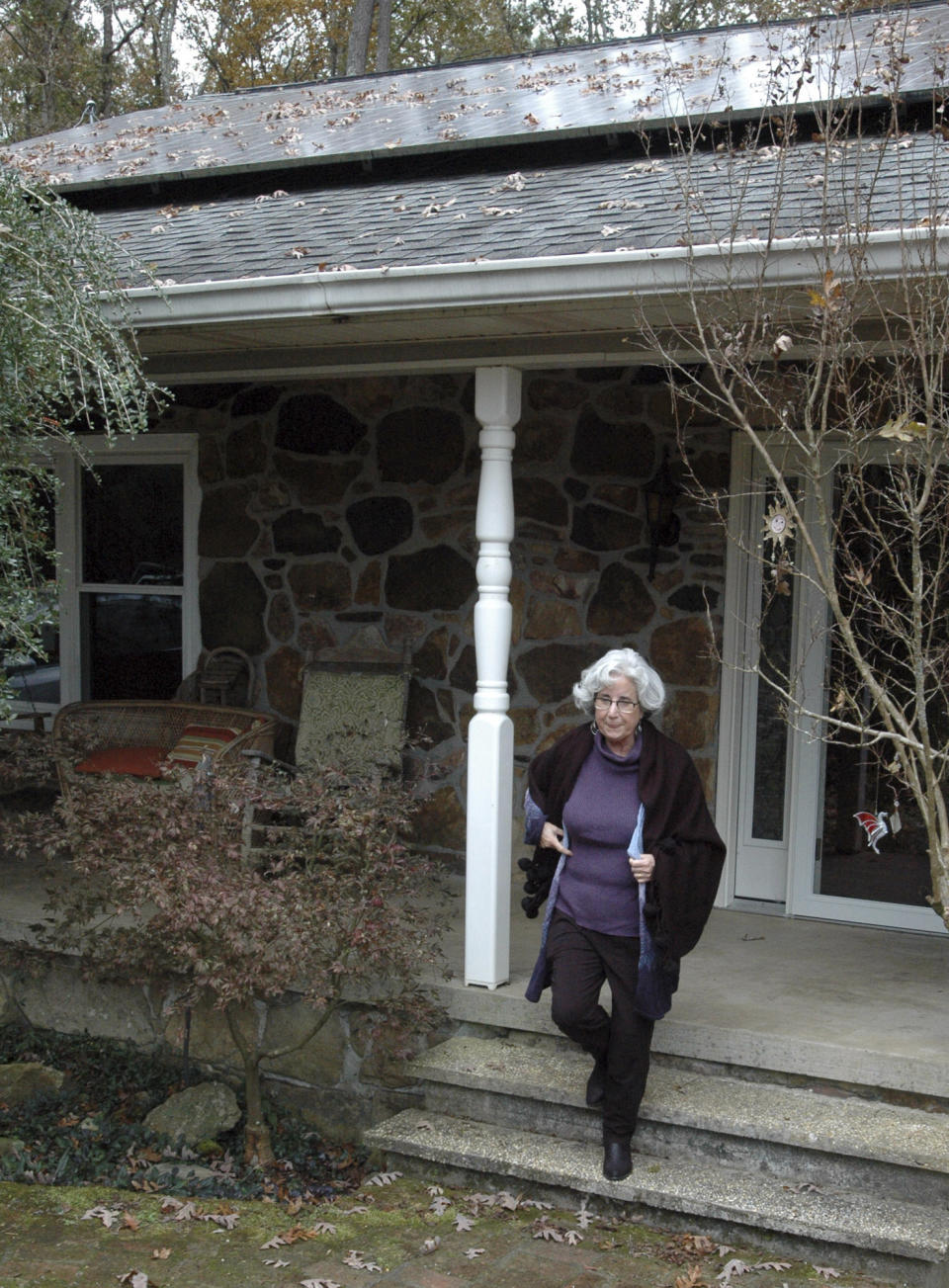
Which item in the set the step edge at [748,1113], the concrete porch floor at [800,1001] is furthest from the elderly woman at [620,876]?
the concrete porch floor at [800,1001]

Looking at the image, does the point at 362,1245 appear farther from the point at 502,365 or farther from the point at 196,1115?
the point at 502,365

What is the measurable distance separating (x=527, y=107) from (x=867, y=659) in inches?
130

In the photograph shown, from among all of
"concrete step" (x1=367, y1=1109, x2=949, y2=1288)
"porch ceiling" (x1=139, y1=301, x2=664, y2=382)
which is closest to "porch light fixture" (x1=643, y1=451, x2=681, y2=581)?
"porch ceiling" (x1=139, y1=301, x2=664, y2=382)

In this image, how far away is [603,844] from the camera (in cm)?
420

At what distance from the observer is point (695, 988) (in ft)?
16.1

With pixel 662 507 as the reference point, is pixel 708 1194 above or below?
Result: below

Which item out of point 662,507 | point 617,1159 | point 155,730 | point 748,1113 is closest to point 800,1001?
point 748,1113

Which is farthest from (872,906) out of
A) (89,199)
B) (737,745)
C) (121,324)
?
(89,199)

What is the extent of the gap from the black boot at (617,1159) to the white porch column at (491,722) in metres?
0.86

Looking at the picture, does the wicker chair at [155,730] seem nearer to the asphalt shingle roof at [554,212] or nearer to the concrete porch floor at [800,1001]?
the concrete porch floor at [800,1001]

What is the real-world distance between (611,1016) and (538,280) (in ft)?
7.39

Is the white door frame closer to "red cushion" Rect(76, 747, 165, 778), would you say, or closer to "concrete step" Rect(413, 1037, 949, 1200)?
"concrete step" Rect(413, 1037, 949, 1200)

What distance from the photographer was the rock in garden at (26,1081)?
5.08 m

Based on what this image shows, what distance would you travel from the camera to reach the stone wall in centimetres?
621
